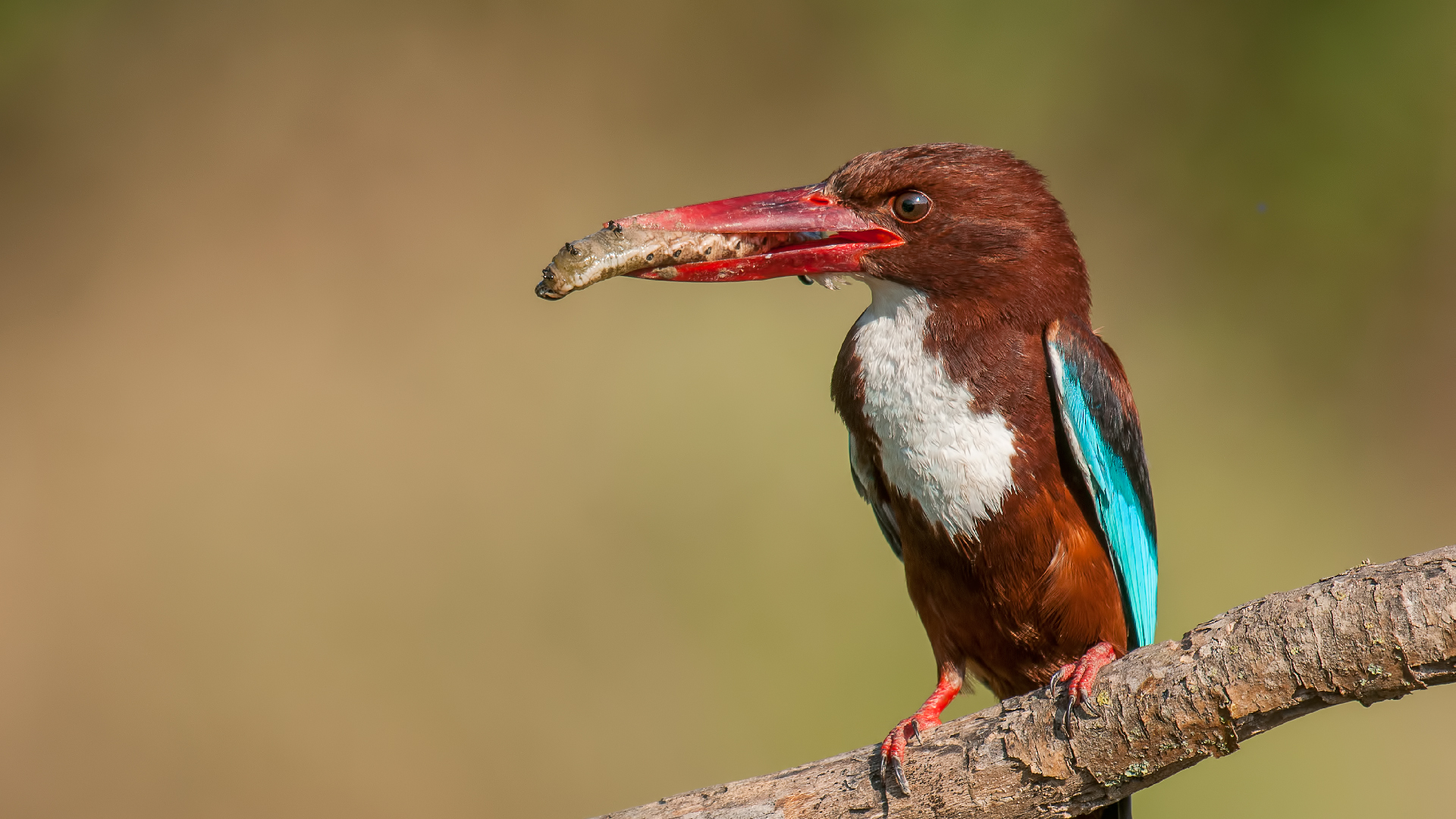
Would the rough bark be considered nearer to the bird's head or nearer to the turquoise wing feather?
the turquoise wing feather

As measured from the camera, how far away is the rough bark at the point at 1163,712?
1.29 meters

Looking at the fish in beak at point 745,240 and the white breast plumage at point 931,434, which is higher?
the fish in beak at point 745,240

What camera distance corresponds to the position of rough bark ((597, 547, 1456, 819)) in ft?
4.23

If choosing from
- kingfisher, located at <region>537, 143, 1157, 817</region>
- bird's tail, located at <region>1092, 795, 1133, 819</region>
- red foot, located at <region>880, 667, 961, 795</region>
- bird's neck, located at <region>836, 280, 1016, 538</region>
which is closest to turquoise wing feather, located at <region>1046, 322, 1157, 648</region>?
kingfisher, located at <region>537, 143, 1157, 817</region>

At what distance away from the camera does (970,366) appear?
1.79 meters

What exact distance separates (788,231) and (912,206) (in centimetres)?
21

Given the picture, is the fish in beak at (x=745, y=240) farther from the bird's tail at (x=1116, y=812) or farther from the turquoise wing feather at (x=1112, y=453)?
the bird's tail at (x=1116, y=812)

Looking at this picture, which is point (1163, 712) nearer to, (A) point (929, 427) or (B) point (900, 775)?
(B) point (900, 775)

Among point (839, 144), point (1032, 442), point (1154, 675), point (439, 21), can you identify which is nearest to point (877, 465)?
point (1032, 442)

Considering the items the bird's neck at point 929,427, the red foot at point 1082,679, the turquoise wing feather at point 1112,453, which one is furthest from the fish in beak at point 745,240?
the red foot at point 1082,679

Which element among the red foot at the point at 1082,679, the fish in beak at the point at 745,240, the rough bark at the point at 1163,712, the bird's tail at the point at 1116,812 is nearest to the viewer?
the rough bark at the point at 1163,712

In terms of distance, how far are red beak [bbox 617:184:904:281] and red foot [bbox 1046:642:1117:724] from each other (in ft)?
2.32

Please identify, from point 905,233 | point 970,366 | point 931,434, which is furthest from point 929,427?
point 905,233

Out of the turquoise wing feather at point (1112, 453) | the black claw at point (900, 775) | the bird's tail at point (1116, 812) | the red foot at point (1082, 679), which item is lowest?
the bird's tail at point (1116, 812)
